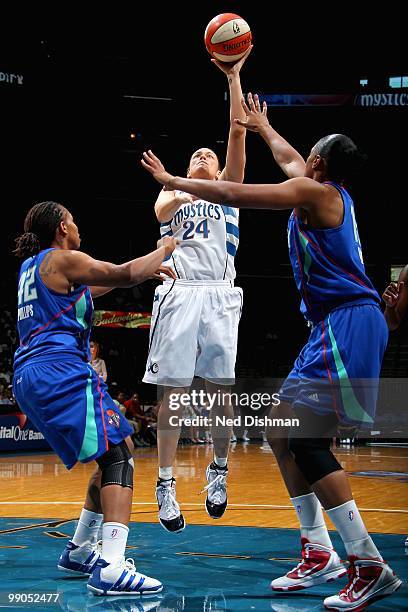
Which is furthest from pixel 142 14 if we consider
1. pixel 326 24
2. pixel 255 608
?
pixel 255 608

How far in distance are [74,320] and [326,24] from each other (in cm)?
1980

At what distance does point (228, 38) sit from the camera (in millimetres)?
5328

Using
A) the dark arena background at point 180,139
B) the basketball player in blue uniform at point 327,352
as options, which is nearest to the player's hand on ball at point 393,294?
the basketball player in blue uniform at point 327,352

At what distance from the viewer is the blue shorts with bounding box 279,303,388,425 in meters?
3.96

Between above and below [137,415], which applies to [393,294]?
above

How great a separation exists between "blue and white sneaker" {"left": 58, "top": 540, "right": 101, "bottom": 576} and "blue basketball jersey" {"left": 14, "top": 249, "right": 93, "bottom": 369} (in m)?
1.11

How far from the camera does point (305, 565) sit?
417cm

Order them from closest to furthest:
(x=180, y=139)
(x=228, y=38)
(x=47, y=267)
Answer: (x=47, y=267) < (x=228, y=38) < (x=180, y=139)

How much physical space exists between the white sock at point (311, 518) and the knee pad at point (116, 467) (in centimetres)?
90

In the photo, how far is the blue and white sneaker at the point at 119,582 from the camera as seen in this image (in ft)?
12.9

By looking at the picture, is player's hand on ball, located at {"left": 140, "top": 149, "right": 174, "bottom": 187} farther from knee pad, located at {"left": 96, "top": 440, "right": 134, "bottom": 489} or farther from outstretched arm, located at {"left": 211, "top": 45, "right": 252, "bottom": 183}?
knee pad, located at {"left": 96, "top": 440, "right": 134, "bottom": 489}

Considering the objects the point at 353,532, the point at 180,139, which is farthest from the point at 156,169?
the point at 180,139

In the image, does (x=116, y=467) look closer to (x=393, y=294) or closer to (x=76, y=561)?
(x=76, y=561)

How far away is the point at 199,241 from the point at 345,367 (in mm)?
2274
